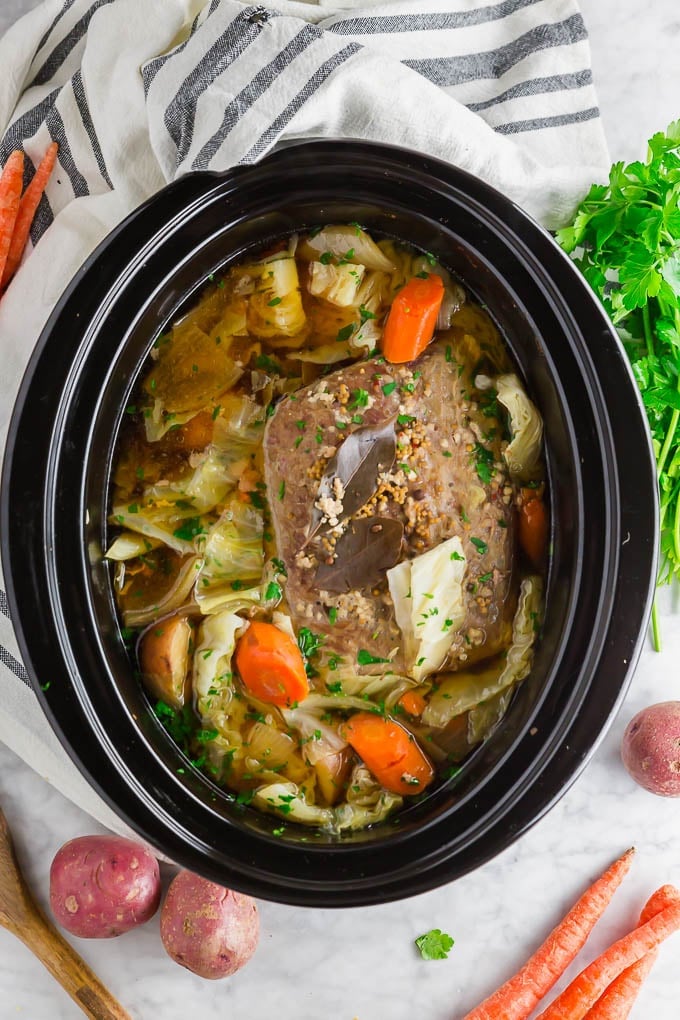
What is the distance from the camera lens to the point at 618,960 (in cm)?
281

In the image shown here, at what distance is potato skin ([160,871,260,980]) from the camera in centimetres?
265

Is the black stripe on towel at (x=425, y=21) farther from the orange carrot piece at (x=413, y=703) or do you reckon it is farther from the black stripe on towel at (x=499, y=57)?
the orange carrot piece at (x=413, y=703)

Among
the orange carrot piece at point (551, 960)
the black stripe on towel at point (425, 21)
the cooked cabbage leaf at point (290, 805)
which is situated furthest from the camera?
the orange carrot piece at point (551, 960)

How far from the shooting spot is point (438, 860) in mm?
2246

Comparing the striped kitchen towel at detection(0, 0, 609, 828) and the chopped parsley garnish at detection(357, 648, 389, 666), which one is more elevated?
the striped kitchen towel at detection(0, 0, 609, 828)

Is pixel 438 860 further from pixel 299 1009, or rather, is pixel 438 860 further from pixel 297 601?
pixel 299 1009

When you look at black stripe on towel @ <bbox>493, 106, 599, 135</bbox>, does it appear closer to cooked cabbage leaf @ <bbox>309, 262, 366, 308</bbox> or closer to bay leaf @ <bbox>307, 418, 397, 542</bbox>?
cooked cabbage leaf @ <bbox>309, 262, 366, 308</bbox>

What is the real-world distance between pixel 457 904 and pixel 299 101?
2506mm

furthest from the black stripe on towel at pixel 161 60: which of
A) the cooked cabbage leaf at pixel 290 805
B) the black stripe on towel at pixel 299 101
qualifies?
the cooked cabbage leaf at pixel 290 805

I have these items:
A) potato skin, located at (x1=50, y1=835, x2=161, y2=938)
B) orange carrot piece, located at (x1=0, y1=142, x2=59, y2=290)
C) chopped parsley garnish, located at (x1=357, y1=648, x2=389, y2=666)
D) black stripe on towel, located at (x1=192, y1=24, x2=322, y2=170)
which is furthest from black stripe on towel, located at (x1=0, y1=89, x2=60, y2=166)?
potato skin, located at (x1=50, y1=835, x2=161, y2=938)

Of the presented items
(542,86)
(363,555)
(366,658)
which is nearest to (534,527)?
(363,555)

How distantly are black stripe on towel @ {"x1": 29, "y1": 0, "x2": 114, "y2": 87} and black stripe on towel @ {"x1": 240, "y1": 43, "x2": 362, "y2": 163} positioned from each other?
808 mm

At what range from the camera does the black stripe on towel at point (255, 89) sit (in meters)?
2.28

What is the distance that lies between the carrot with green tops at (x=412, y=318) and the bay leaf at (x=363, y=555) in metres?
0.47
